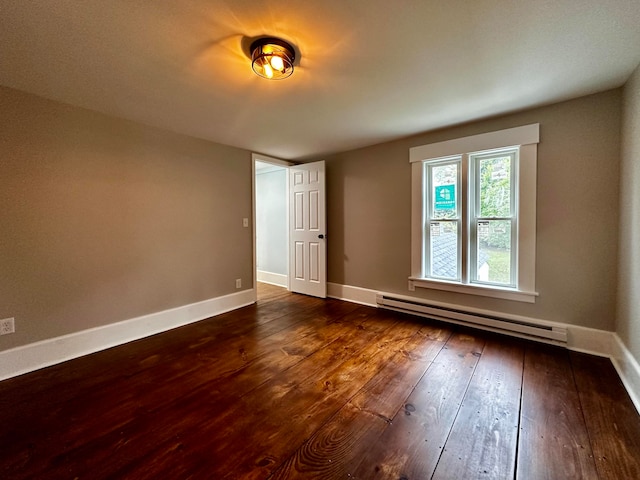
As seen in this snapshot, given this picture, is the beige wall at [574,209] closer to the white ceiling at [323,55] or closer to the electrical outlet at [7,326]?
the white ceiling at [323,55]

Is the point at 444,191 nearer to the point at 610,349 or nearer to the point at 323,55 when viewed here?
the point at 610,349

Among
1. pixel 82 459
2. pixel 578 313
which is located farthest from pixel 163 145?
pixel 578 313

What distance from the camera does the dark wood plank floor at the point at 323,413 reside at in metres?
1.29

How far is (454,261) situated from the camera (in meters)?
3.17

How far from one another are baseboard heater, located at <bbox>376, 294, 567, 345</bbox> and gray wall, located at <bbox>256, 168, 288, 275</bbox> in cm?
241

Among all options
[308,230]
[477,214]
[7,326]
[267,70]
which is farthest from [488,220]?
[7,326]

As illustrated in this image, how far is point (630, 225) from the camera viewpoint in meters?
1.98

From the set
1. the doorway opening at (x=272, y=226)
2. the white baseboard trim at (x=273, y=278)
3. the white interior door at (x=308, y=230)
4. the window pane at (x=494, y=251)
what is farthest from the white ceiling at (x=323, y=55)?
the white baseboard trim at (x=273, y=278)

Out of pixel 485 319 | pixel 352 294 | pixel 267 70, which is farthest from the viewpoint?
pixel 352 294

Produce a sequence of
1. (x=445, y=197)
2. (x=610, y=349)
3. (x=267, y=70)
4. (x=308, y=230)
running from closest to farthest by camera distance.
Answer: (x=267, y=70)
(x=610, y=349)
(x=445, y=197)
(x=308, y=230)

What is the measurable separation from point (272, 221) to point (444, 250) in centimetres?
336

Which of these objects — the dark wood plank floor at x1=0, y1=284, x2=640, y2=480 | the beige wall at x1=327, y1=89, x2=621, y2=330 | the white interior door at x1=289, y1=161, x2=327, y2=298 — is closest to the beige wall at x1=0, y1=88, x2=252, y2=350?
the dark wood plank floor at x1=0, y1=284, x2=640, y2=480

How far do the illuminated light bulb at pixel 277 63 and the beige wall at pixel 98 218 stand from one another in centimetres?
198

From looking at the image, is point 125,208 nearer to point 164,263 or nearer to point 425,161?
point 164,263
